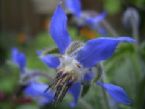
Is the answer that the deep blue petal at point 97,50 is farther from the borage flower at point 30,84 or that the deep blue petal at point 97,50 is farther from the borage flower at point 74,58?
the borage flower at point 30,84

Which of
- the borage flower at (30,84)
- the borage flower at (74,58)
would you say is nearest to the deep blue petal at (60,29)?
the borage flower at (74,58)

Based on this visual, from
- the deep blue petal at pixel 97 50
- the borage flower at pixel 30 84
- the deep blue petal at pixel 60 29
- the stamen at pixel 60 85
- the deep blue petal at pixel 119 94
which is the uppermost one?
the borage flower at pixel 30 84

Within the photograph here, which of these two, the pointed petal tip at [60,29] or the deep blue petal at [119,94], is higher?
the pointed petal tip at [60,29]

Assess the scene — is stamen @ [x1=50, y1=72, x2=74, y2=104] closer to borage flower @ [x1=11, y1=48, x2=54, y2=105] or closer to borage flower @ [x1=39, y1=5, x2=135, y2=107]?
borage flower @ [x1=39, y1=5, x2=135, y2=107]

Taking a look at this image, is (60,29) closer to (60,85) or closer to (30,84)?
(60,85)

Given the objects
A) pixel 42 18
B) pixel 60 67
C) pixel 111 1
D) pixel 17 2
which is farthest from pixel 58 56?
pixel 17 2

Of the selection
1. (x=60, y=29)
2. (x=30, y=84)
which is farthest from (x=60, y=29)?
(x=30, y=84)

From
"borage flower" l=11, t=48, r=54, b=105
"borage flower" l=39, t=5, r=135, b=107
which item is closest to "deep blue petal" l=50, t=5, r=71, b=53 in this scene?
"borage flower" l=39, t=5, r=135, b=107

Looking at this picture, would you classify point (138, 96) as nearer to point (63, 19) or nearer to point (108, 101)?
point (108, 101)
